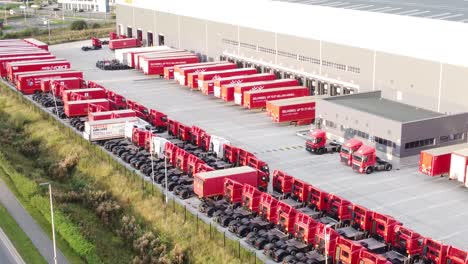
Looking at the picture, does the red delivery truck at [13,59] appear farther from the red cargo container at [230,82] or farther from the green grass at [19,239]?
the green grass at [19,239]

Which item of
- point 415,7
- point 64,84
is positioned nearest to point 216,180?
point 415,7

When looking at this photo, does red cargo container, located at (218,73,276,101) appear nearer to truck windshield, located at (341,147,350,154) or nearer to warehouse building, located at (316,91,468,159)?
warehouse building, located at (316,91,468,159)

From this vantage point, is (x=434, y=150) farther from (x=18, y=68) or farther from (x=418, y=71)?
(x=18, y=68)

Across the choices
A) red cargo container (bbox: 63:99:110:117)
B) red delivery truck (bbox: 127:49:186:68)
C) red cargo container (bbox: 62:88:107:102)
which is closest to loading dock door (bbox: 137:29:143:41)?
red delivery truck (bbox: 127:49:186:68)

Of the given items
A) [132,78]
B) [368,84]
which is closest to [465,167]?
[368,84]

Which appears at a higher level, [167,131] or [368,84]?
[368,84]

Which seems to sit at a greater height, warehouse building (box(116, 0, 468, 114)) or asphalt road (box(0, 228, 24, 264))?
warehouse building (box(116, 0, 468, 114))

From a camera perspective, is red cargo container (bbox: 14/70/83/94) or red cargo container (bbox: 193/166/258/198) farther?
red cargo container (bbox: 14/70/83/94)
